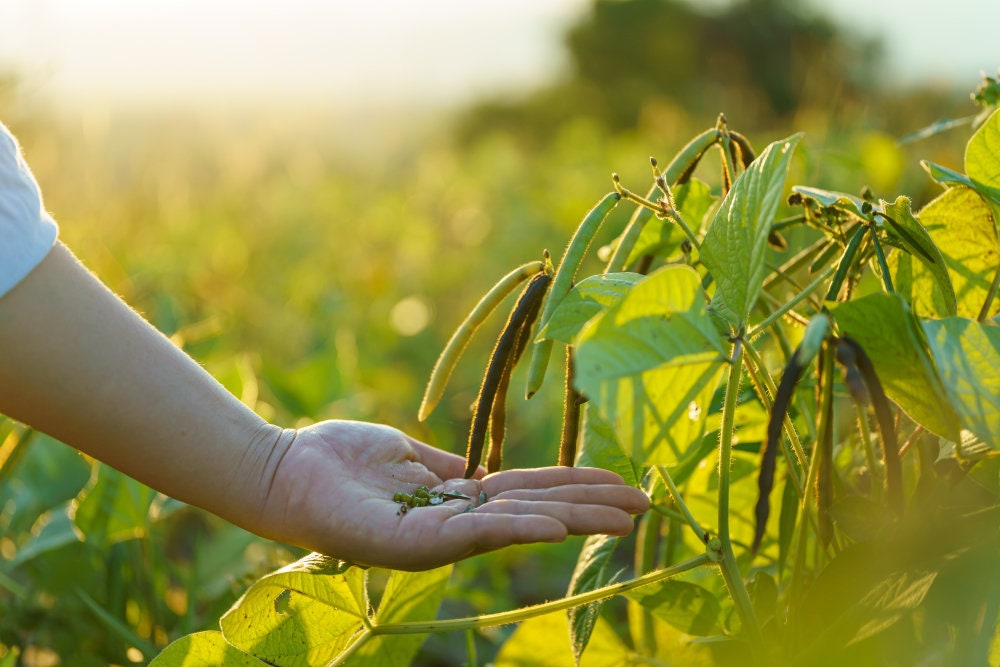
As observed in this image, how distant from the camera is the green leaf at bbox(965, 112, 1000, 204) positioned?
2.57ft

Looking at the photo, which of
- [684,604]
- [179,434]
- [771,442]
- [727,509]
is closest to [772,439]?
[771,442]

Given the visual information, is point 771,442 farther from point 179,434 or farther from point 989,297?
point 179,434

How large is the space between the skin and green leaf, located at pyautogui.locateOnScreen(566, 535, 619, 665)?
0.32ft

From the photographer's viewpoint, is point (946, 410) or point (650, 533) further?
point (650, 533)

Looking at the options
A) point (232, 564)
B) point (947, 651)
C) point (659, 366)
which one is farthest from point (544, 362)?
point (232, 564)

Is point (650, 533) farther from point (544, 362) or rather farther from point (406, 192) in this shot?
point (406, 192)

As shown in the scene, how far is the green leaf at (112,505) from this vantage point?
1.28 m

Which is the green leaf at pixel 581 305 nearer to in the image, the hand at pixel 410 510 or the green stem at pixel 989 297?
the hand at pixel 410 510

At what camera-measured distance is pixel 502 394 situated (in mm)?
908

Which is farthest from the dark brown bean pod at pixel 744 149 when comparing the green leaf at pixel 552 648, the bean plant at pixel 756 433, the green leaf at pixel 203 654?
the green leaf at pixel 203 654

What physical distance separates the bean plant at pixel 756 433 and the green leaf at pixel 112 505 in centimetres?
43

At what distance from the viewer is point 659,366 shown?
24.0 inches

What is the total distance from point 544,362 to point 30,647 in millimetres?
1085

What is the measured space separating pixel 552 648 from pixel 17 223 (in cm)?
70
